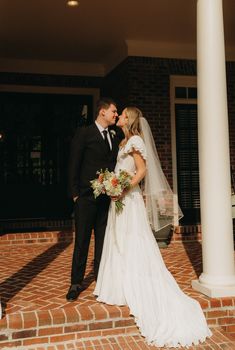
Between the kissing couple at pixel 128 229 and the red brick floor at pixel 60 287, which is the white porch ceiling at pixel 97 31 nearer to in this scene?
the kissing couple at pixel 128 229

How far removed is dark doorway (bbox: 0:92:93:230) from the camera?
9.64 m

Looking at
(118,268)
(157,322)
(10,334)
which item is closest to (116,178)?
(118,268)

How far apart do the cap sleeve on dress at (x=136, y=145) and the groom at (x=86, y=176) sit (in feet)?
1.17

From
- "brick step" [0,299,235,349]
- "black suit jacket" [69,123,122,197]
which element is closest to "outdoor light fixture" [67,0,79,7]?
"black suit jacket" [69,123,122,197]

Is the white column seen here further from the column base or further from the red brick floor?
the red brick floor

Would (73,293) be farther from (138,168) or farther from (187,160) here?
(187,160)

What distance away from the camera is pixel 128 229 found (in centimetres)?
418

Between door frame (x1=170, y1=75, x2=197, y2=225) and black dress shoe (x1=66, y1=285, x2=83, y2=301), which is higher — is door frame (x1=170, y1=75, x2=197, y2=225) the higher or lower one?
the higher one

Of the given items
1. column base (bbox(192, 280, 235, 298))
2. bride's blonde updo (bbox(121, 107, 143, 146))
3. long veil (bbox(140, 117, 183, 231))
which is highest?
bride's blonde updo (bbox(121, 107, 143, 146))

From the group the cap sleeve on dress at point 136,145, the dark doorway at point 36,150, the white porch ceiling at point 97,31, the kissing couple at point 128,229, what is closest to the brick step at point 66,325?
the kissing couple at point 128,229

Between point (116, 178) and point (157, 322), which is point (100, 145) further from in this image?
point (157, 322)

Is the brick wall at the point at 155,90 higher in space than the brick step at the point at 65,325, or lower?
higher

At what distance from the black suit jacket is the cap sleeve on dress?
1.17 ft

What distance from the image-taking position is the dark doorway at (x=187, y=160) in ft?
29.2
